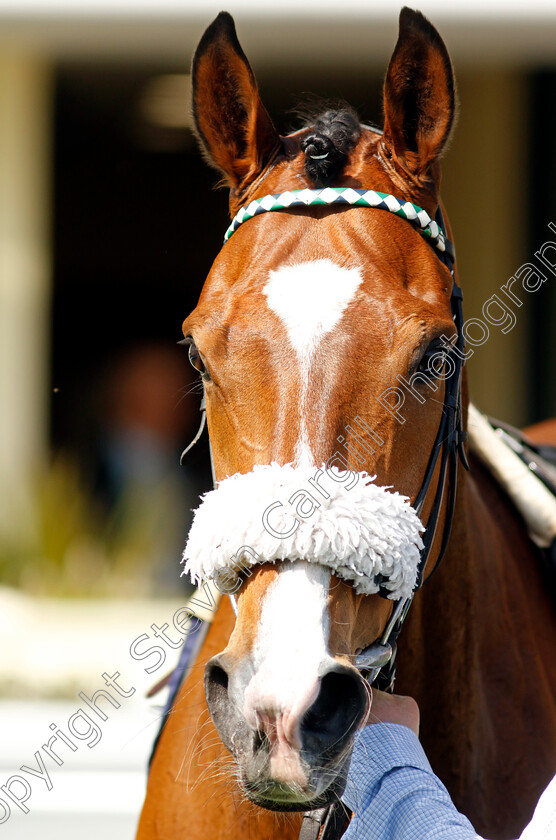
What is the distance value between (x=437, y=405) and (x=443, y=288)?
20 centimetres

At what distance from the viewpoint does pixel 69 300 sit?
8008 mm

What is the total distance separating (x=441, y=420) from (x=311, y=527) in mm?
414

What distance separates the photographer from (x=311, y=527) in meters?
1.12

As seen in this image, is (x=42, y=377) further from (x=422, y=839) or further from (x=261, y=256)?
(x=422, y=839)

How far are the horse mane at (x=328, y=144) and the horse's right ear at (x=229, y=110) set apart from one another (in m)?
0.09

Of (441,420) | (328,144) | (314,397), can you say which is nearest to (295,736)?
(314,397)

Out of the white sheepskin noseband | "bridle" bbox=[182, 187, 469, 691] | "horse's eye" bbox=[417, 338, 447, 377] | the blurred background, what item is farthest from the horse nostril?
the blurred background

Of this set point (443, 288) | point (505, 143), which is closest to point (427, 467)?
point (443, 288)

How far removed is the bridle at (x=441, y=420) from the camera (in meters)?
1.36

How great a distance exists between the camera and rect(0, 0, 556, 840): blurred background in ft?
13.7

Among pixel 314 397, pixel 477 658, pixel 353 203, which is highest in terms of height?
pixel 353 203

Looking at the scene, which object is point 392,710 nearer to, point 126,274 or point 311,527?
point 311,527

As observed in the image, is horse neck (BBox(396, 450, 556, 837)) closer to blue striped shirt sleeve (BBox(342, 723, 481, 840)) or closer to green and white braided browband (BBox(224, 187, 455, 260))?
blue striped shirt sleeve (BBox(342, 723, 481, 840))

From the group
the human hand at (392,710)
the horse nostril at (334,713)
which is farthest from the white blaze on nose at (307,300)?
the human hand at (392,710)
